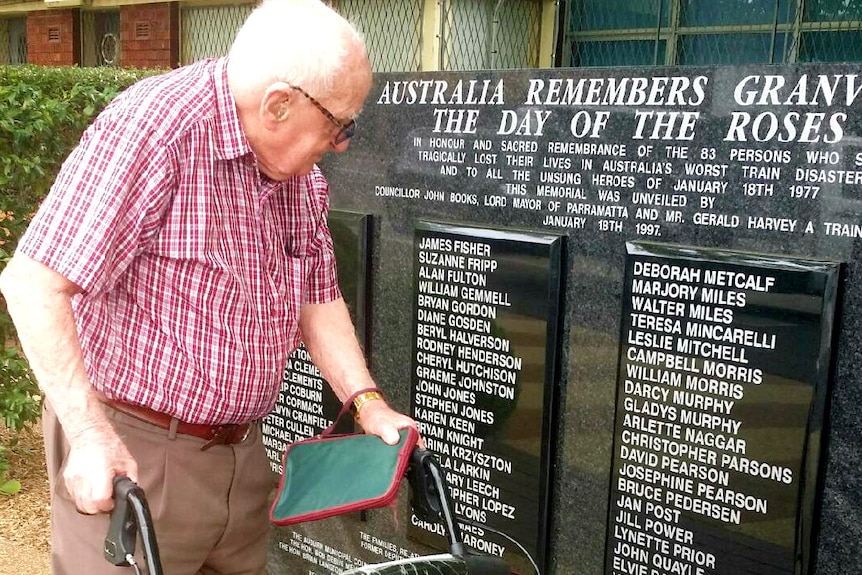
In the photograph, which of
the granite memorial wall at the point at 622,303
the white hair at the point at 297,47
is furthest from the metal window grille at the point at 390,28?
the white hair at the point at 297,47

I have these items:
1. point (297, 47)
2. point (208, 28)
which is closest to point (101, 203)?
point (297, 47)

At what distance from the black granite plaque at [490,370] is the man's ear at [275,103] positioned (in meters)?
1.22

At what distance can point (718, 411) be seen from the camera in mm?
2822

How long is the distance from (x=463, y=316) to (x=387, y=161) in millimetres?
703

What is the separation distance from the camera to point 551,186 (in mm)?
3160

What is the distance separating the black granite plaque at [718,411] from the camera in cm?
265

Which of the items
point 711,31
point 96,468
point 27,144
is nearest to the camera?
point 96,468

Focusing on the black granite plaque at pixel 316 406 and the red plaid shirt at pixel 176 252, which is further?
the black granite plaque at pixel 316 406

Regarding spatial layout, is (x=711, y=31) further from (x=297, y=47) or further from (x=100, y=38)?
(x=100, y=38)

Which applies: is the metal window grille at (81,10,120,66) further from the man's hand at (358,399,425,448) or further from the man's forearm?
the man's forearm

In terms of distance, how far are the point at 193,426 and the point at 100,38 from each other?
14.2 metres

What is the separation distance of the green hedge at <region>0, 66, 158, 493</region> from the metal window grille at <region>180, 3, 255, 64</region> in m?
7.93

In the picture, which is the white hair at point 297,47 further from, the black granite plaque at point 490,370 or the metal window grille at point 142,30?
the metal window grille at point 142,30

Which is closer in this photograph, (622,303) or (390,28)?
(622,303)
